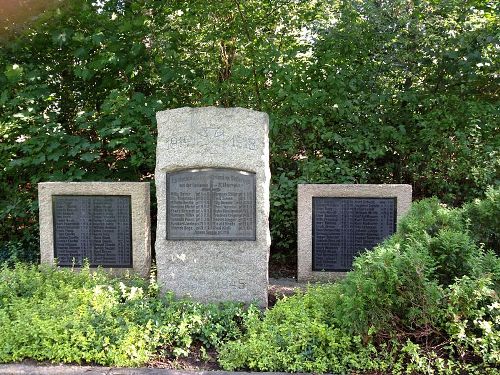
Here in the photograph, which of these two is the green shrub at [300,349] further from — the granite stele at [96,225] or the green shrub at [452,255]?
the granite stele at [96,225]

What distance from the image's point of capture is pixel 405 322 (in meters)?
3.65

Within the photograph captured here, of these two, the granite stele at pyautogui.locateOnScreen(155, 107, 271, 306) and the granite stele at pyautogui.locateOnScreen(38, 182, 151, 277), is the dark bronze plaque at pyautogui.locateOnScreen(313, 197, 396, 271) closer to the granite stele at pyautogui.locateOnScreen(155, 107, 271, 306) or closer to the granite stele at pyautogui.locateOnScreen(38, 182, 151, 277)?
the granite stele at pyautogui.locateOnScreen(155, 107, 271, 306)

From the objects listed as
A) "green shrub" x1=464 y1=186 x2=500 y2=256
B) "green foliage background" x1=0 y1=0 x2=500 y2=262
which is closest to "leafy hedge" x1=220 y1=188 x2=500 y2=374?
"green shrub" x1=464 y1=186 x2=500 y2=256

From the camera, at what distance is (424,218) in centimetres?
427

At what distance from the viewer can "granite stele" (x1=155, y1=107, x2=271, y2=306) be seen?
495 centimetres

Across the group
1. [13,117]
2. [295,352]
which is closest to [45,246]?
[13,117]

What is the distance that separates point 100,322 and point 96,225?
1.92 meters

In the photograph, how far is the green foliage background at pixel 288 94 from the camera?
7.11 m

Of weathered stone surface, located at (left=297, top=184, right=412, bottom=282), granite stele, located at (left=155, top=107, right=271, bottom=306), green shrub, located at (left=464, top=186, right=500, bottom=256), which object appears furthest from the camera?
weathered stone surface, located at (left=297, top=184, right=412, bottom=282)

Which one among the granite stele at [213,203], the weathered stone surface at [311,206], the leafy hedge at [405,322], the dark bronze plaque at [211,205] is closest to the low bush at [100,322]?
the granite stele at [213,203]

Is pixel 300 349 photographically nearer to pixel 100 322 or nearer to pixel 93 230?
pixel 100 322

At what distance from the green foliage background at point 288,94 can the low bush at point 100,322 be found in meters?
2.40

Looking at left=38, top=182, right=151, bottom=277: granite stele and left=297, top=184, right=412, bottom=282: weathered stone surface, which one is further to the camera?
left=297, top=184, right=412, bottom=282: weathered stone surface

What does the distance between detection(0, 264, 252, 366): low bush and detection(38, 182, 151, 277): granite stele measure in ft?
2.27
